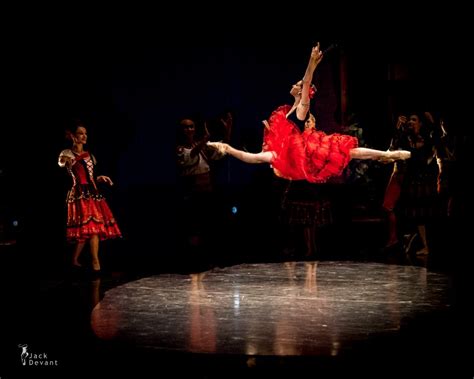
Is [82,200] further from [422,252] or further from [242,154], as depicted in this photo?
[422,252]

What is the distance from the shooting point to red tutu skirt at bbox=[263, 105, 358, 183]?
552cm

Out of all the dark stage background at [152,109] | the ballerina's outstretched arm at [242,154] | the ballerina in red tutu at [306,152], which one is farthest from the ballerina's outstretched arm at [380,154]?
the dark stage background at [152,109]

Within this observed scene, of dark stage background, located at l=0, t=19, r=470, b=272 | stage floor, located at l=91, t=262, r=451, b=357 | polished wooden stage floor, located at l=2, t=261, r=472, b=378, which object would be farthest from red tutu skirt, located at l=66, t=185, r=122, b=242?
dark stage background, located at l=0, t=19, r=470, b=272

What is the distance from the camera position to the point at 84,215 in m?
6.21

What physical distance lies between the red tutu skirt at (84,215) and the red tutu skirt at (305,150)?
1.73 meters

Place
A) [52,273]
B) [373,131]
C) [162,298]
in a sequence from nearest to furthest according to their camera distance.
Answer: [162,298], [52,273], [373,131]

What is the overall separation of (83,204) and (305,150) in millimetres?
2142

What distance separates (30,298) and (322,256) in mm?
3148

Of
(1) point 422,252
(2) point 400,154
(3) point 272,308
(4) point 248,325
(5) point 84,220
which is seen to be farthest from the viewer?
(1) point 422,252

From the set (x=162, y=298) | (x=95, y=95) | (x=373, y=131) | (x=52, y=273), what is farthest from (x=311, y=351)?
(x=373, y=131)

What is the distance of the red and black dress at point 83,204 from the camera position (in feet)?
20.4

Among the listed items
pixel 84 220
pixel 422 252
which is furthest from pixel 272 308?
pixel 422 252

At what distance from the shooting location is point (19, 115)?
730cm

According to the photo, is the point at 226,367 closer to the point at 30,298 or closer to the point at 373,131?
the point at 30,298
